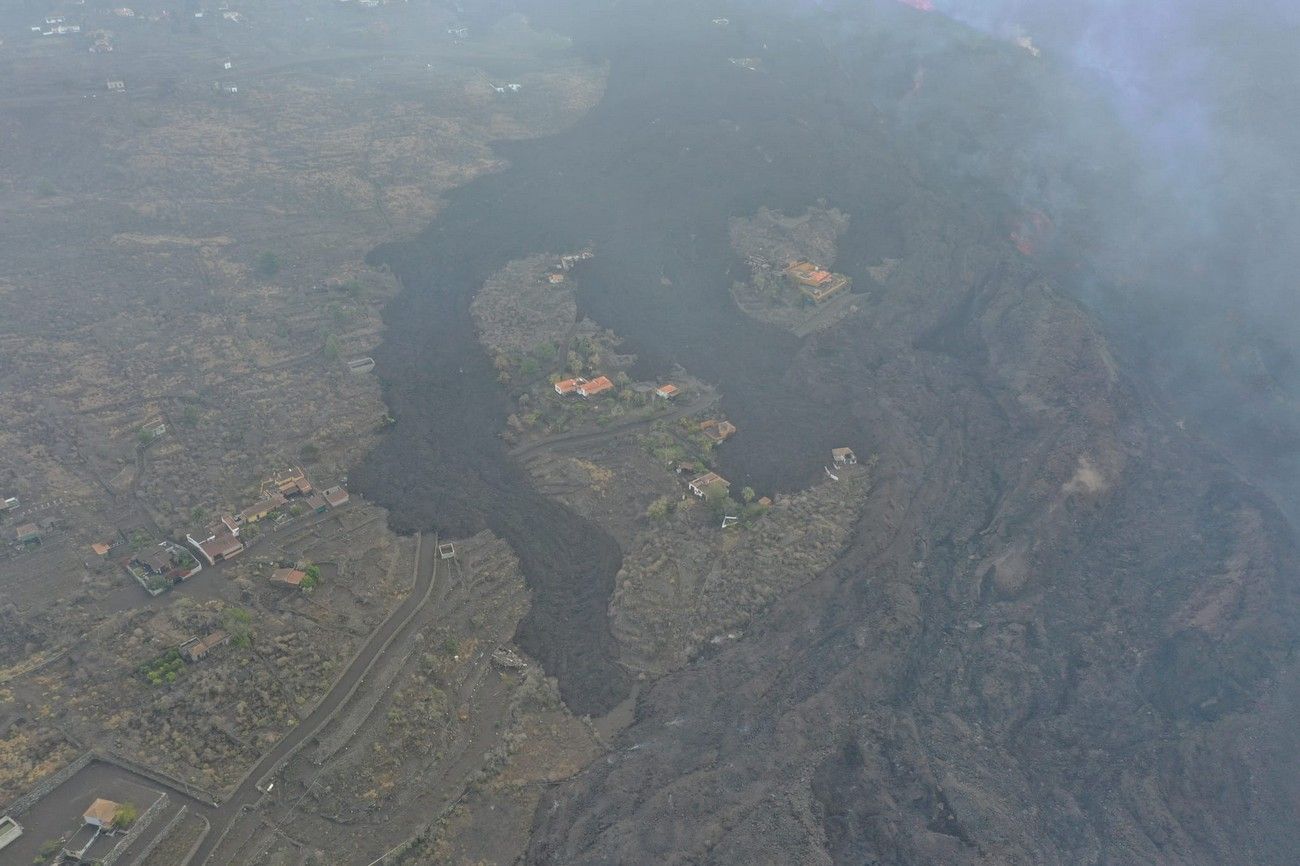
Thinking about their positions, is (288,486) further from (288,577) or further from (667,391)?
(667,391)

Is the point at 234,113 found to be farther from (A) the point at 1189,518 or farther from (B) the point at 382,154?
(A) the point at 1189,518

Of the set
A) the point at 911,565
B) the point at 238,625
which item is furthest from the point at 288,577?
the point at 911,565

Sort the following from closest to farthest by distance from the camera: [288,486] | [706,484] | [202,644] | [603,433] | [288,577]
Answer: [202,644], [288,577], [288,486], [706,484], [603,433]

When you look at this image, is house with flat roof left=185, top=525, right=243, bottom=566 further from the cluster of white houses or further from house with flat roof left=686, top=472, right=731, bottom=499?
house with flat roof left=686, top=472, right=731, bottom=499

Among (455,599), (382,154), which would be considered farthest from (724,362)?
(382,154)

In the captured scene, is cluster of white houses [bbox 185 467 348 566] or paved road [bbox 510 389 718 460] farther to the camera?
paved road [bbox 510 389 718 460]

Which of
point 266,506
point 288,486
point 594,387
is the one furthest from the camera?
point 594,387

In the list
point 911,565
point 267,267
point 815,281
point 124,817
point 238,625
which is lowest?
point 267,267

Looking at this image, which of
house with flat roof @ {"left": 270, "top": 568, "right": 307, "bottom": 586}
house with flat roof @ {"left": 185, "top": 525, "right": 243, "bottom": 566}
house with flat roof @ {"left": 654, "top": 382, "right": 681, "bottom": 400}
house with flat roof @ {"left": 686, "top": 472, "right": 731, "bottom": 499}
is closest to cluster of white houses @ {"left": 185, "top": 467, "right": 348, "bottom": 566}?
house with flat roof @ {"left": 185, "top": 525, "right": 243, "bottom": 566}
